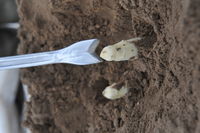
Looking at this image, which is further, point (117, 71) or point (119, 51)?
point (117, 71)

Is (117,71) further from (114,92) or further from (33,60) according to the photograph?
(33,60)

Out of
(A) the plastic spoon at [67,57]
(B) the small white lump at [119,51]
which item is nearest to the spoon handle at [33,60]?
(A) the plastic spoon at [67,57]

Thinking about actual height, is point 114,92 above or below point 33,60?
below

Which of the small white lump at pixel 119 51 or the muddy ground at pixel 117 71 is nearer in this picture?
the muddy ground at pixel 117 71

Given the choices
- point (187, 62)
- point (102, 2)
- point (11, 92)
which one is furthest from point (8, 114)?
point (187, 62)

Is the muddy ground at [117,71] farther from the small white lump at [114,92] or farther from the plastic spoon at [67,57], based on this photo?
the plastic spoon at [67,57]

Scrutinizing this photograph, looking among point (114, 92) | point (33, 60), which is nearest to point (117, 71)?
point (114, 92)
